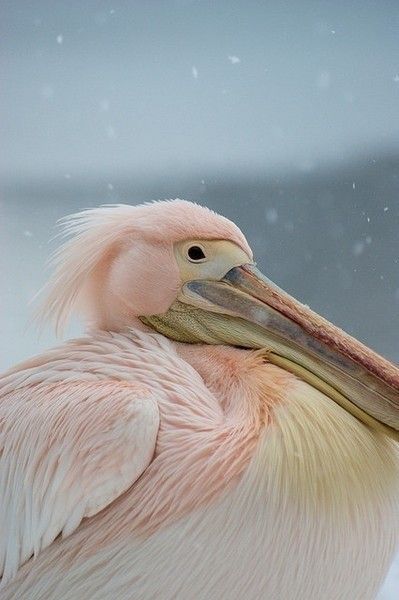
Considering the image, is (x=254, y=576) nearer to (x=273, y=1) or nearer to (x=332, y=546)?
(x=332, y=546)

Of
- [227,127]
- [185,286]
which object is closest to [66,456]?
[185,286]

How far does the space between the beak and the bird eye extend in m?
0.04

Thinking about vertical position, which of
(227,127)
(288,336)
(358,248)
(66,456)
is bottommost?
(66,456)

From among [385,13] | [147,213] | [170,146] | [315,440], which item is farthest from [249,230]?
[315,440]

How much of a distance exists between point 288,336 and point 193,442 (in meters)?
0.23

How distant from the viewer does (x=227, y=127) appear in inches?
96.3

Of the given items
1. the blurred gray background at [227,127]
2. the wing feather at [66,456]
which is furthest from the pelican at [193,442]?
the blurred gray background at [227,127]

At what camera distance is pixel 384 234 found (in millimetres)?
2518

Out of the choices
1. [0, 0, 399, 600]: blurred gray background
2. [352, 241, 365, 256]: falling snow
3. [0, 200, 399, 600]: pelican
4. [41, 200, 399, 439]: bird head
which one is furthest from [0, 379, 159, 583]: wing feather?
[352, 241, 365, 256]: falling snow

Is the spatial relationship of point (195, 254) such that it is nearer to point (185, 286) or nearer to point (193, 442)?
point (185, 286)

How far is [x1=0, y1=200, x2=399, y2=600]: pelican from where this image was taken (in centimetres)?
113

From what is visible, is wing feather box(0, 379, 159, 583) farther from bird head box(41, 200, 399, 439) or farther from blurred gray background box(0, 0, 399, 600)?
blurred gray background box(0, 0, 399, 600)

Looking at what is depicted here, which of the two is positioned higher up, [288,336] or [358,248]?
[358,248]

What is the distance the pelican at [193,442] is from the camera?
1132mm
